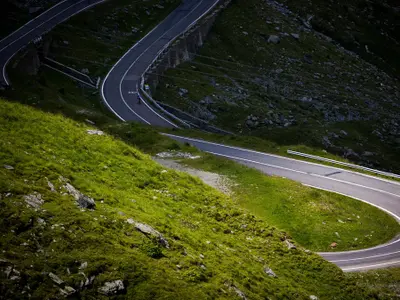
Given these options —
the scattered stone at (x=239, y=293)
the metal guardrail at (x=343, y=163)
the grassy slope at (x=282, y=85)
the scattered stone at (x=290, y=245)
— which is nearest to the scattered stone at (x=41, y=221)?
the scattered stone at (x=239, y=293)

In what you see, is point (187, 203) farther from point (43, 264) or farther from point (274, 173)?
point (274, 173)

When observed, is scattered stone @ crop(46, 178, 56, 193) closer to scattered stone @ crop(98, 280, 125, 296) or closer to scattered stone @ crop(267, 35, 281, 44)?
scattered stone @ crop(98, 280, 125, 296)

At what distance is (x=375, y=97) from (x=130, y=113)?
46694 mm

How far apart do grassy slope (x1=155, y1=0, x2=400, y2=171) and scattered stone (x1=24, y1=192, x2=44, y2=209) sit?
49.4 meters

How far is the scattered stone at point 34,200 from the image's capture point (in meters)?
16.6

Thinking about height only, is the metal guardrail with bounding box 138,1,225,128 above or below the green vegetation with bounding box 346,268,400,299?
Result: above

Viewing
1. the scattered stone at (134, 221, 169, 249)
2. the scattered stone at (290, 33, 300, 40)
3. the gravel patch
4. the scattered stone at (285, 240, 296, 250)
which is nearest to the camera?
the scattered stone at (134, 221, 169, 249)

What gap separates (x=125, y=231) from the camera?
1783 cm

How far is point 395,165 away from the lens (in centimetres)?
6297

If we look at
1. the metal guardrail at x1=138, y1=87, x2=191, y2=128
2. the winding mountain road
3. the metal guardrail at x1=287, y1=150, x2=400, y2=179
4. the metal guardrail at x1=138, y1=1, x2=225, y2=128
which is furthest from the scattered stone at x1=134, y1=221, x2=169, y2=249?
the metal guardrail at x1=138, y1=1, x2=225, y2=128

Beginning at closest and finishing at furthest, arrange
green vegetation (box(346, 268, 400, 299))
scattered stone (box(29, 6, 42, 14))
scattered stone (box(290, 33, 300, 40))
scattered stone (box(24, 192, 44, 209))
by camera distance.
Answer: scattered stone (box(24, 192, 44, 209)) < green vegetation (box(346, 268, 400, 299)) < scattered stone (box(29, 6, 42, 14)) < scattered stone (box(290, 33, 300, 40))

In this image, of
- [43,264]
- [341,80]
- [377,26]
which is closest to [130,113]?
[341,80]

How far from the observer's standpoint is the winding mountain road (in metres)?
32.8

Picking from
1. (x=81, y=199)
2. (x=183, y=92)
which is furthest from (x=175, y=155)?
(x=183, y=92)
